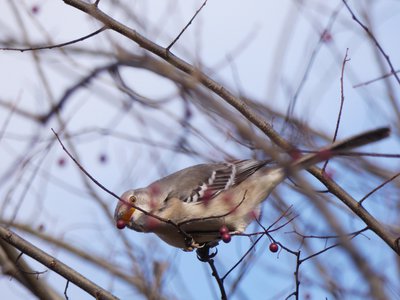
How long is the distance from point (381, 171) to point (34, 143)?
2745 mm

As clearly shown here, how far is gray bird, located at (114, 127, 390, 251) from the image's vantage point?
4305mm

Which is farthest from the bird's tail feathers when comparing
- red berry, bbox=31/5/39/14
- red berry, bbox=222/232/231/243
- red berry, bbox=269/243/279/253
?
red berry, bbox=31/5/39/14

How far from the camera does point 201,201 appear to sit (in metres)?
4.53

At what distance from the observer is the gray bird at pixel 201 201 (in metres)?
4.30

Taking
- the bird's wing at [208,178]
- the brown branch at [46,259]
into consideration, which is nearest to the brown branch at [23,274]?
the brown branch at [46,259]

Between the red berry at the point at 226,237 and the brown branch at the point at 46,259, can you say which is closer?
the brown branch at the point at 46,259

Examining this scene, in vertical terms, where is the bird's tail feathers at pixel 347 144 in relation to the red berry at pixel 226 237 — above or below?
above

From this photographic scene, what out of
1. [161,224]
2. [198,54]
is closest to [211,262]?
[161,224]

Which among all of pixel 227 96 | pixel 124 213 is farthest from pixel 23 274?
pixel 227 96

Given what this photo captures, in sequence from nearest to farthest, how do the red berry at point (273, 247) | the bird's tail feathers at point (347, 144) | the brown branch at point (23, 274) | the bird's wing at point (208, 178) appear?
1. the bird's tail feathers at point (347, 144)
2. the red berry at point (273, 247)
3. the brown branch at point (23, 274)
4. the bird's wing at point (208, 178)

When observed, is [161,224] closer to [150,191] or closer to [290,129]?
[150,191]

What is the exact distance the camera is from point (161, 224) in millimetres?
4285

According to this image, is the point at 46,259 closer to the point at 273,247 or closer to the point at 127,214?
the point at 127,214

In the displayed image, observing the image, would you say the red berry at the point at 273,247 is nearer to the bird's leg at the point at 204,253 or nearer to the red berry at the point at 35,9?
the bird's leg at the point at 204,253
